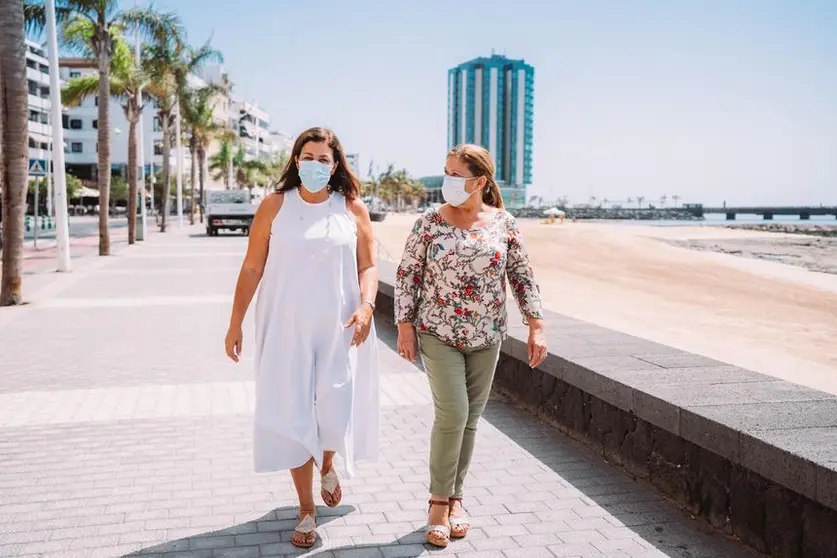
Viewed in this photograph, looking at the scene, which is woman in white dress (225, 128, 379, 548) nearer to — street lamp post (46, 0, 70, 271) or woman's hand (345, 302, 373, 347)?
woman's hand (345, 302, 373, 347)

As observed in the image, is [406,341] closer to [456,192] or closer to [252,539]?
[456,192]

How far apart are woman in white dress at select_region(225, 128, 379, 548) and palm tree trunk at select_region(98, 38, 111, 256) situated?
793 inches

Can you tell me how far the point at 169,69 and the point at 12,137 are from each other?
2486 cm

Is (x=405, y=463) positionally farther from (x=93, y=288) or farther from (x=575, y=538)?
(x=93, y=288)

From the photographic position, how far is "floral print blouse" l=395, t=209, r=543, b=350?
392 cm

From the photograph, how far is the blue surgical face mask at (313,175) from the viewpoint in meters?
3.96

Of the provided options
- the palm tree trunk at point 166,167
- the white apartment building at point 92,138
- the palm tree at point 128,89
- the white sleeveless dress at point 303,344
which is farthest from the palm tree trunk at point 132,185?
the white apartment building at point 92,138

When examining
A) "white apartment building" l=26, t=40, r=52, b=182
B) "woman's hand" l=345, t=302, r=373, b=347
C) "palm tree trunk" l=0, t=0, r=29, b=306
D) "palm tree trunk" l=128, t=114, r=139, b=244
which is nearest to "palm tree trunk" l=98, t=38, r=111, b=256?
"palm tree trunk" l=128, t=114, r=139, b=244

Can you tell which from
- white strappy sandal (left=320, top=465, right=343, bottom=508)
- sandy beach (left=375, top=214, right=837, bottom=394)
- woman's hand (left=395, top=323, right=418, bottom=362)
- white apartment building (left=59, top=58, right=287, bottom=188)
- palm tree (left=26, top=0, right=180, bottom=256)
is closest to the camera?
woman's hand (left=395, top=323, right=418, bottom=362)

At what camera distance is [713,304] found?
1750 cm

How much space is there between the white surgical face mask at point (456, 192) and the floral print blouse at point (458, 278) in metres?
0.12

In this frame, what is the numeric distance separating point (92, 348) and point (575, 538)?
6903mm

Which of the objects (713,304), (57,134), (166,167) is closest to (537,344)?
(713,304)

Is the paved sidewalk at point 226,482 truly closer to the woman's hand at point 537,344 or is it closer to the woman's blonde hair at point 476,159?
the woman's hand at point 537,344
